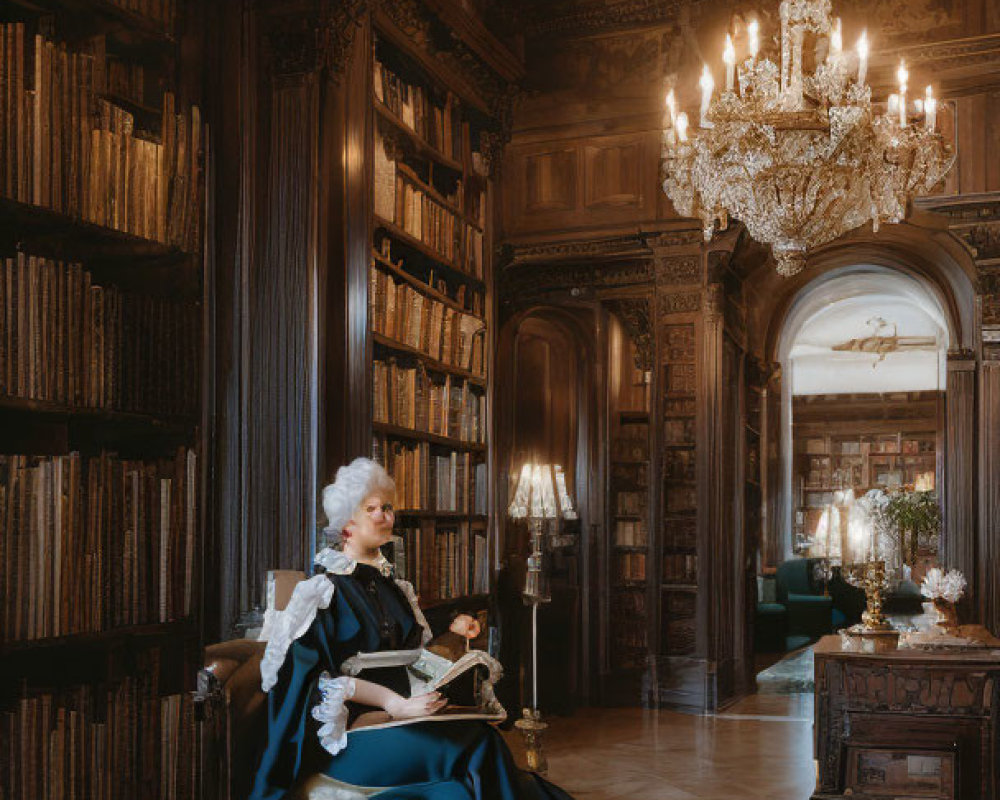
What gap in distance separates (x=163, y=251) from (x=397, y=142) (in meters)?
1.91

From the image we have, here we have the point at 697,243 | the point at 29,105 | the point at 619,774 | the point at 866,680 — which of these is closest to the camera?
the point at 29,105

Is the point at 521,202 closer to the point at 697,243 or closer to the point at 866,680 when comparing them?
the point at 697,243

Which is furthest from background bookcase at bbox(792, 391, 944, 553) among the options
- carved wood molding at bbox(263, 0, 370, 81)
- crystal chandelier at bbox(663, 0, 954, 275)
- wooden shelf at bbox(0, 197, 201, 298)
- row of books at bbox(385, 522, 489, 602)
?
wooden shelf at bbox(0, 197, 201, 298)

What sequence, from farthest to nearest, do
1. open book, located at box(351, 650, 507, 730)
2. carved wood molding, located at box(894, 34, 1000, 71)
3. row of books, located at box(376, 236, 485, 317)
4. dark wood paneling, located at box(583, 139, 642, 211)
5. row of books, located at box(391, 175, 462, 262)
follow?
dark wood paneling, located at box(583, 139, 642, 211), carved wood molding, located at box(894, 34, 1000, 71), row of books, located at box(376, 236, 485, 317), row of books, located at box(391, 175, 462, 262), open book, located at box(351, 650, 507, 730)

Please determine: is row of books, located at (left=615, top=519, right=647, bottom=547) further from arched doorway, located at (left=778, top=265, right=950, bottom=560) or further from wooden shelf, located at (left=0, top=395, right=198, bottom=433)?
arched doorway, located at (left=778, top=265, right=950, bottom=560)

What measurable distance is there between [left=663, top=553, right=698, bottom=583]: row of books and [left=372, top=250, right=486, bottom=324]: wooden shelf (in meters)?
3.42

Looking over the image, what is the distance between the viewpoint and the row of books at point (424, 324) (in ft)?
17.7

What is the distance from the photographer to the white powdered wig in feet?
11.7

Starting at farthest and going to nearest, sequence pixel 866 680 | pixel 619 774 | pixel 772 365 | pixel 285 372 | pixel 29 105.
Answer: pixel 772 365
pixel 619 774
pixel 866 680
pixel 285 372
pixel 29 105

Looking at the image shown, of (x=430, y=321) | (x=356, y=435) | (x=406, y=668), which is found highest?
(x=430, y=321)

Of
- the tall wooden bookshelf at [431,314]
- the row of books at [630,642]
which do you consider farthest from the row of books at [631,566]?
the tall wooden bookshelf at [431,314]

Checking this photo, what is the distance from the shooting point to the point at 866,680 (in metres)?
5.31

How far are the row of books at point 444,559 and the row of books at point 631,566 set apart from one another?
134 inches

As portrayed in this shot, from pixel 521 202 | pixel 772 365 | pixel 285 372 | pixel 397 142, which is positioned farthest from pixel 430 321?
pixel 772 365
